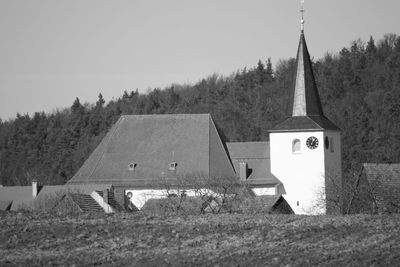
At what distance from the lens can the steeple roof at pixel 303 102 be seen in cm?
4778

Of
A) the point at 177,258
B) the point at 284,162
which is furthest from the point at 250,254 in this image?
the point at 284,162

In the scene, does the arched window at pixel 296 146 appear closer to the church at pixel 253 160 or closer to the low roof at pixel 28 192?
the church at pixel 253 160

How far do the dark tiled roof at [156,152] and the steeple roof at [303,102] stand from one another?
3.89 m

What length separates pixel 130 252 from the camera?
1638 centimetres

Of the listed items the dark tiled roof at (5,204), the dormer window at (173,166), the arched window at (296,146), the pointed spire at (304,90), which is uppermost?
the pointed spire at (304,90)

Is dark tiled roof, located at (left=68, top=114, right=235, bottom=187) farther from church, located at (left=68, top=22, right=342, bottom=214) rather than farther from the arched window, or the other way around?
the arched window

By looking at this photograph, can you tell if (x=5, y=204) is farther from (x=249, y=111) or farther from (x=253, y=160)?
(x=249, y=111)

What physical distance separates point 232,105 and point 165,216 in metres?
61.4

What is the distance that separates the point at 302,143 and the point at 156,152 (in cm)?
827

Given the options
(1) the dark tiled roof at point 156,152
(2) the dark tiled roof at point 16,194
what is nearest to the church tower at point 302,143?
(1) the dark tiled roof at point 156,152

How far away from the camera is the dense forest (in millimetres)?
66688

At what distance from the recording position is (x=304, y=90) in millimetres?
47781

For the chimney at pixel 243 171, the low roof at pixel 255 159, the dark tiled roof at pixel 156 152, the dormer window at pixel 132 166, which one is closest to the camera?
the dark tiled roof at pixel 156 152

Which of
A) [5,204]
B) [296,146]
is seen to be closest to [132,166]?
[296,146]
